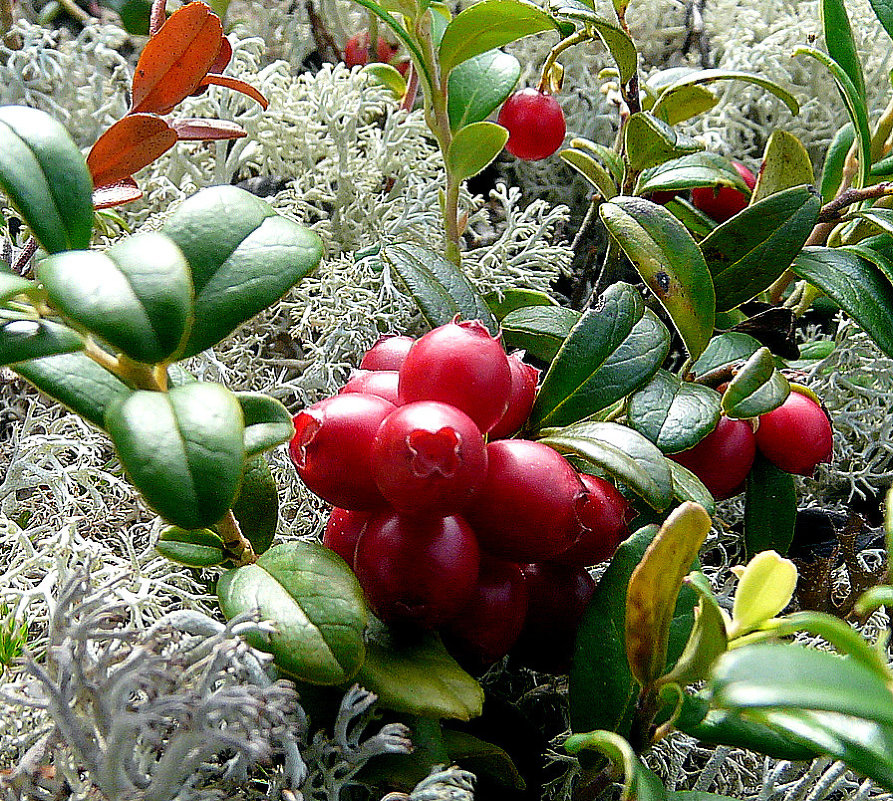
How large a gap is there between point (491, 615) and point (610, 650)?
0.09m

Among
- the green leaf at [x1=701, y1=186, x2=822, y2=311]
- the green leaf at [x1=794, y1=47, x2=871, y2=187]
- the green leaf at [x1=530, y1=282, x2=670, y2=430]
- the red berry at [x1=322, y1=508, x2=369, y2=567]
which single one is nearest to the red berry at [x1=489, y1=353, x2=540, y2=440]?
the green leaf at [x1=530, y1=282, x2=670, y2=430]

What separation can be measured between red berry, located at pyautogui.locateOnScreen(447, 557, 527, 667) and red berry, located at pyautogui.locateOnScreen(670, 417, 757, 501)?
21 cm

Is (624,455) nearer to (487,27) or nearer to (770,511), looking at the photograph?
(770,511)

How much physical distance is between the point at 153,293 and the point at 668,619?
33cm

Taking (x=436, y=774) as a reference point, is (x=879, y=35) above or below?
above

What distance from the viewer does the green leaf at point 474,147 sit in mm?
817

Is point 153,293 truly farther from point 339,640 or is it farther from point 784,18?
point 784,18

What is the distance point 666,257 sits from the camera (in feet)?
2.22

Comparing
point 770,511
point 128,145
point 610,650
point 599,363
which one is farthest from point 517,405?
point 128,145

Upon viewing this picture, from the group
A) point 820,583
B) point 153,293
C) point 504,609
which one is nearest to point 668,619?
point 504,609

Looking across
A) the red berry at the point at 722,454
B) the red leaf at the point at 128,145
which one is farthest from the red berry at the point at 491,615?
the red leaf at the point at 128,145

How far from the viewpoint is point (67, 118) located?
45.3 inches

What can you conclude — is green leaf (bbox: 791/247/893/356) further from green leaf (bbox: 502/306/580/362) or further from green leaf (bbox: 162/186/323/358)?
green leaf (bbox: 162/186/323/358)

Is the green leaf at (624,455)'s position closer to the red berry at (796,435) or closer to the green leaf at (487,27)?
the red berry at (796,435)
